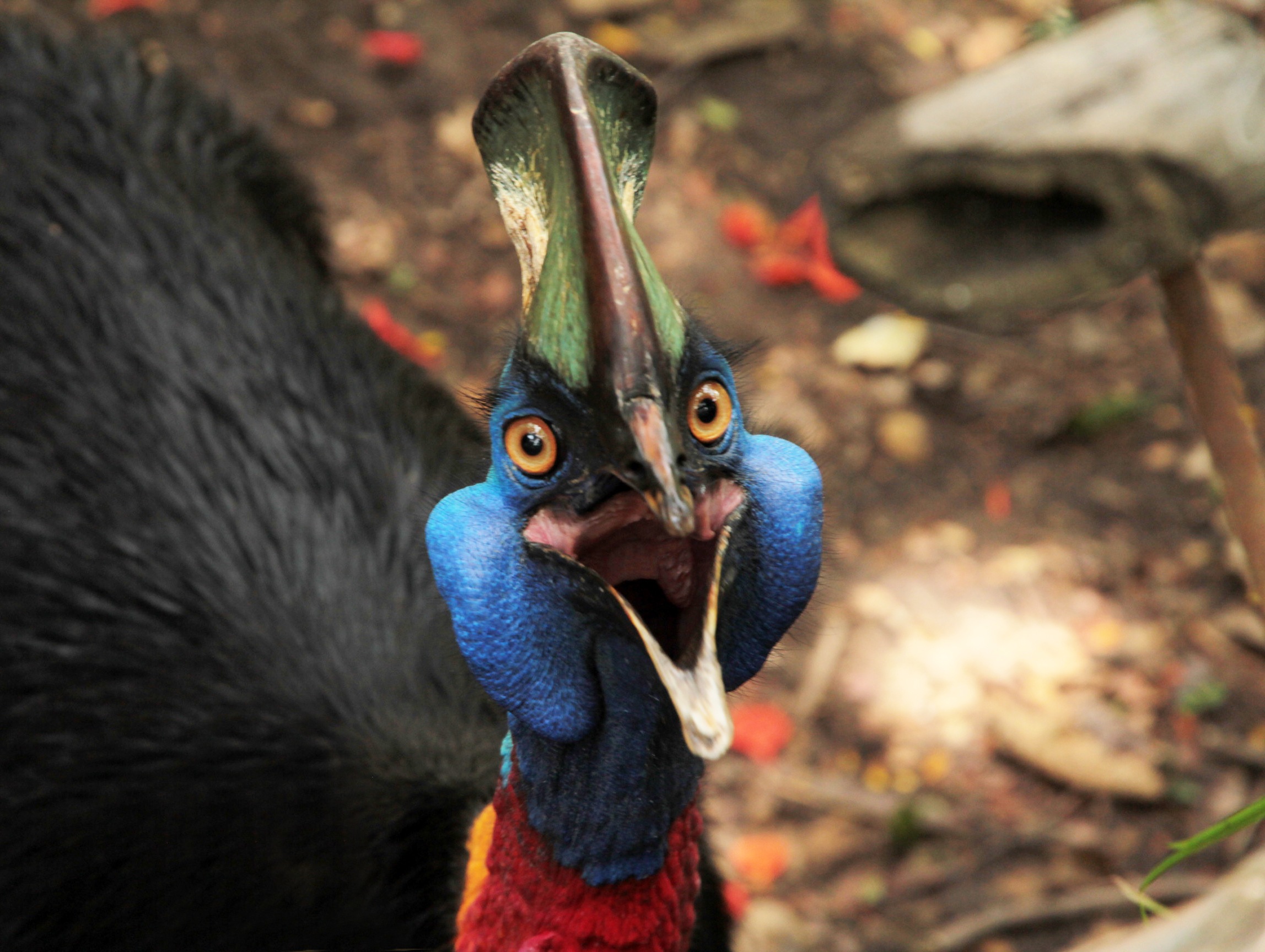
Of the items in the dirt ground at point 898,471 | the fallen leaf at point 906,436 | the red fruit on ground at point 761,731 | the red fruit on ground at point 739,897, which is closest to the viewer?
the red fruit on ground at point 739,897

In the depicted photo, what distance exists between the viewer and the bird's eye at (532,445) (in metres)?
1.06

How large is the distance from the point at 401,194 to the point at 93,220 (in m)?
1.73

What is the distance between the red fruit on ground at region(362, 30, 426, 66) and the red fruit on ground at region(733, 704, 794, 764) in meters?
2.20

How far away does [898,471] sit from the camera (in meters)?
3.30

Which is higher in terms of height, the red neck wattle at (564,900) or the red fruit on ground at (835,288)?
the red fruit on ground at (835,288)

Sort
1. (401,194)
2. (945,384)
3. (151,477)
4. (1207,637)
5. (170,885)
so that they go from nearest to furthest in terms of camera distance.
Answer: (170,885) < (151,477) < (1207,637) < (945,384) < (401,194)

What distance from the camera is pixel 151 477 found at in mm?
1936

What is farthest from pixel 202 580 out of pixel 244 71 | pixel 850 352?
pixel 244 71

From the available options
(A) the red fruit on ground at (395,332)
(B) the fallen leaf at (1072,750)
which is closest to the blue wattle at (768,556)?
(B) the fallen leaf at (1072,750)

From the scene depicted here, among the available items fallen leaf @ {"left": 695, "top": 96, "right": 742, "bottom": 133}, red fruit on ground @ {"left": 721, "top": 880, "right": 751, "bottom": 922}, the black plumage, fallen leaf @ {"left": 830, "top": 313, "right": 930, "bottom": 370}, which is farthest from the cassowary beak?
fallen leaf @ {"left": 695, "top": 96, "right": 742, "bottom": 133}

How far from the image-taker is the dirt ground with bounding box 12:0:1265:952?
2.66 metres

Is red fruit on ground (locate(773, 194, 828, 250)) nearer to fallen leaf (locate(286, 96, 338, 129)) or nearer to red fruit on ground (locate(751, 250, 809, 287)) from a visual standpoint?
red fruit on ground (locate(751, 250, 809, 287))

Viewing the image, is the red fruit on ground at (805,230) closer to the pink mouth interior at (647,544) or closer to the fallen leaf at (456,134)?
the fallen leaf at (456,134)

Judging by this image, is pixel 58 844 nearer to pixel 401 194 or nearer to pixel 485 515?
pixel 485 515
